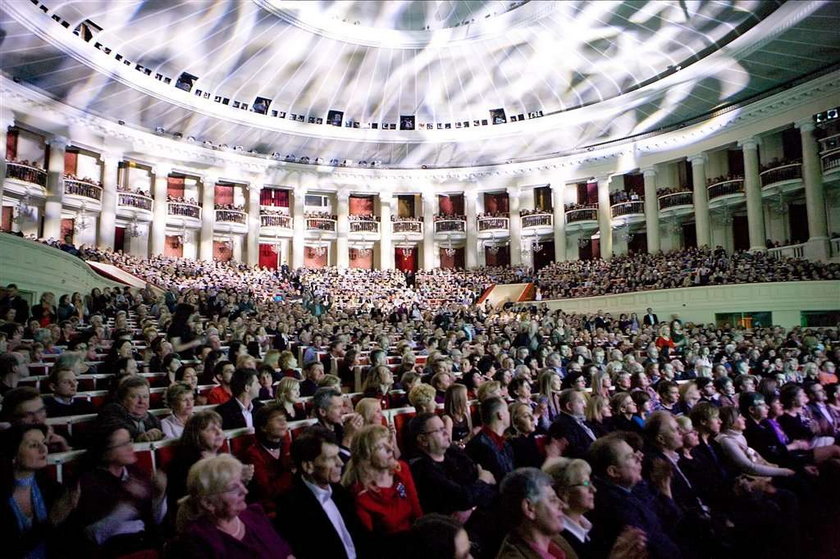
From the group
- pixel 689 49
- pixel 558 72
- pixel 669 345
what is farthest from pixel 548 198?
pixel 669 345

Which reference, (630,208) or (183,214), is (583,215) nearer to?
(630,208)

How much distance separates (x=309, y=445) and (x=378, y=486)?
17.1 inches

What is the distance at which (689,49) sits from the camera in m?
20.9

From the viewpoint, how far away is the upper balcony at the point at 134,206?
2419cm

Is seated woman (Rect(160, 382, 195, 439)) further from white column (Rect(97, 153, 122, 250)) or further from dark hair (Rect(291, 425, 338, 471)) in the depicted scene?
white column (Rect(97, 153, 122, 250))

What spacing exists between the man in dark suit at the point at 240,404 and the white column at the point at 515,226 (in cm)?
2562

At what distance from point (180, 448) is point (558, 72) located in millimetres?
24470

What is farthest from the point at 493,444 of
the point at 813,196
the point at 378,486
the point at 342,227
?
the point at 342,227

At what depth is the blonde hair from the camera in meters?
2.32

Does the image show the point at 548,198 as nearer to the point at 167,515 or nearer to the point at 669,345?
the point at 669,345

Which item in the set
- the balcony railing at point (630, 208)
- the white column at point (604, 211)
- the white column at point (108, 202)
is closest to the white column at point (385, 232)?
the white column at point (604, 211)

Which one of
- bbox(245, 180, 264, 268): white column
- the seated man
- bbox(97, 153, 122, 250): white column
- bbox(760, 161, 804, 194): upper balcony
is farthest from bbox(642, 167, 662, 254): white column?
the seated man

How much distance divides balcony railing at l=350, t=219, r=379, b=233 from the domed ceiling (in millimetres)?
3436

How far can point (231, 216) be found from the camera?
91.9 feet
